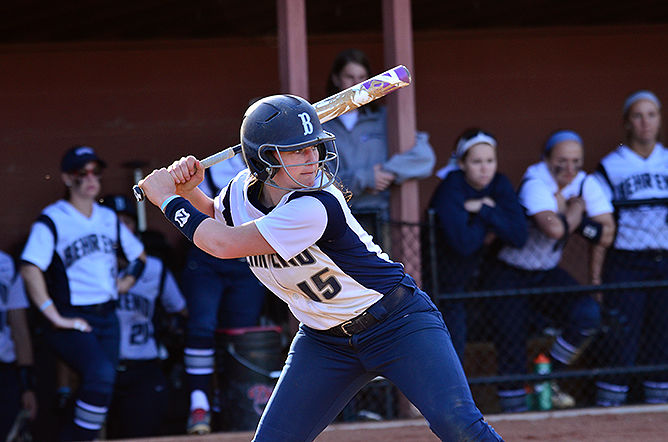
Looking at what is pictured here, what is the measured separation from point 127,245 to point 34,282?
65 centimetres

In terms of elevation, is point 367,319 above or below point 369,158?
below

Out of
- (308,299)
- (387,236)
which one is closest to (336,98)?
(308,299)

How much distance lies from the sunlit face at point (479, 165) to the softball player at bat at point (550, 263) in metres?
0.31

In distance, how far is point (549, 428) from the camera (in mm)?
5059

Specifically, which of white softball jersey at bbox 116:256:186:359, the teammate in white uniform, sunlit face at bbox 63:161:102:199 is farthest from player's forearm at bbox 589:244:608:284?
the teammate in white uniform

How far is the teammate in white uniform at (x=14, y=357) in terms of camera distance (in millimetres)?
5887

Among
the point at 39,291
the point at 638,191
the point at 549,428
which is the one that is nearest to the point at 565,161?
the point at 638,191

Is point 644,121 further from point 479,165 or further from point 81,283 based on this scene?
point 81,283

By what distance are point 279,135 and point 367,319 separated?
2.28 feet

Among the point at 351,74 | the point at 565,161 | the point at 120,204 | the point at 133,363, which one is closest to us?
the point at 351,74

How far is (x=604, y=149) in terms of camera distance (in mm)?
7441

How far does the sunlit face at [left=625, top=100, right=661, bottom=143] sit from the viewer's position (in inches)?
220

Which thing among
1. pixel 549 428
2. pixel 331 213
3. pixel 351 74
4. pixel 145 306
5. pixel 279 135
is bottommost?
pixel 549 428

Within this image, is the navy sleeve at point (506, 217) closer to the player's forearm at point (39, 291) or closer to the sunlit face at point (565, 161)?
the sunlit face at point (565, 161)
